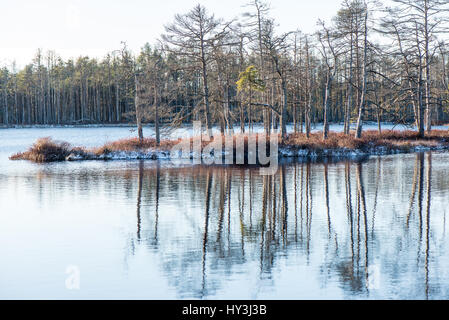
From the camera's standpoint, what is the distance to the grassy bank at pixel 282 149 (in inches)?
1426

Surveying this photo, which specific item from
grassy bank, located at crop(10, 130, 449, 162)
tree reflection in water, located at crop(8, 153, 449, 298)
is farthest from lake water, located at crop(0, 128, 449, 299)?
grassy bank, located at crop(10, 130, 449, 162)

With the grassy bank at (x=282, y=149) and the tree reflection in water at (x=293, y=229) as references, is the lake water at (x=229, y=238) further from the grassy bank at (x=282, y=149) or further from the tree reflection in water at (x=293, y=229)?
the grassy bank at (x=282, y=149)

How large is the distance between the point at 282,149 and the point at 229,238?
24148 millimetres

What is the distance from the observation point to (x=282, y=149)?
35750mm

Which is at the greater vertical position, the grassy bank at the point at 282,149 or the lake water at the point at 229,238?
the grassy bank at the point at 282,149

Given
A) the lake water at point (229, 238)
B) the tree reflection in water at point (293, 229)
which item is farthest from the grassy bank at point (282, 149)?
the lake water at point (229, 238)

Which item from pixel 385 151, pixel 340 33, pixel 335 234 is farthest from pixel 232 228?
pixel 340 33

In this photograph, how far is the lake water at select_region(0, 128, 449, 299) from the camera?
28.9 ft

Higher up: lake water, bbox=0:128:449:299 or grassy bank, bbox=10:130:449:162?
grassy bank, bbox=10:130:449:162

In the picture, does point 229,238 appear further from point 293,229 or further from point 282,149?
point 282,149

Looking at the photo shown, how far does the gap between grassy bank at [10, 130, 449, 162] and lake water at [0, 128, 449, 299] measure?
44.1 feet

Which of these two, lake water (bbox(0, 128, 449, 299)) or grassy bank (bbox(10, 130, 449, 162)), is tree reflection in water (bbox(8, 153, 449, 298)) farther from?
grassy bank (bbox(10, 130, 449, 162))

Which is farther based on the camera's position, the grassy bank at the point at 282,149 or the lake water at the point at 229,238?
the grassy bank at the point at 282,149

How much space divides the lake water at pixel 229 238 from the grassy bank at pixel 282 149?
13.5 m
